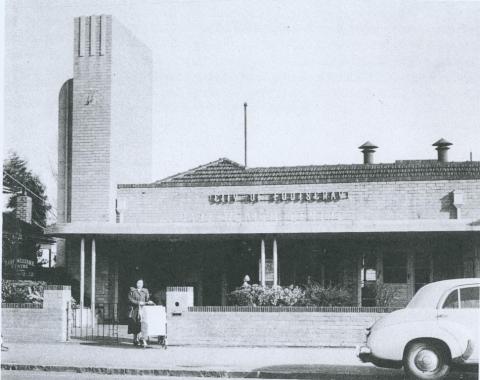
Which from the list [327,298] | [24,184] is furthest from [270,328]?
[24,184]

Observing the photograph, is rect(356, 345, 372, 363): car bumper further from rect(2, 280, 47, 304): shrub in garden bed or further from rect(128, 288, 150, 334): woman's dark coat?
rect(2, 280, 47, 304): shrub in garden bed

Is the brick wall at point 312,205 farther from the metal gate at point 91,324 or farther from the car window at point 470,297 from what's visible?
the car window at point 470,297

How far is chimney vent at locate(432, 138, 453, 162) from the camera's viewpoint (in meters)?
29.3

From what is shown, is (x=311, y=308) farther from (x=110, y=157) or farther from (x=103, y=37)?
(x=103, y=37)

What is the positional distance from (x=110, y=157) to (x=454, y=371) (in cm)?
1372

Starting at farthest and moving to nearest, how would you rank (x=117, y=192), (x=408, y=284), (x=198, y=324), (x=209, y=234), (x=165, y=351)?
(x=117, y=192) < (x=408, y=284) < (x=209, y=234) < (x=198, y=324) < (x=165, y=351)

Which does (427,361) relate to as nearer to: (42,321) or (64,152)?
(42,321)

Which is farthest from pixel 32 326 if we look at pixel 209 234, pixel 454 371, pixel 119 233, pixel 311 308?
pixel 454 371

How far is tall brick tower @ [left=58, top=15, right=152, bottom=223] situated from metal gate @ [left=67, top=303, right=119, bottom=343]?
9.91 ft

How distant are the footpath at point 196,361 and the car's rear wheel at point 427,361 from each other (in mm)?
642

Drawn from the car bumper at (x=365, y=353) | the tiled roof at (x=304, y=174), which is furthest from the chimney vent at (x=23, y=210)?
the car bumper at (x=365, y=353)

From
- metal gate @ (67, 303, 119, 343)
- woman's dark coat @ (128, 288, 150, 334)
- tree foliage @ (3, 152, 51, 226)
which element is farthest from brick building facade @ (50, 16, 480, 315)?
tree foliage @ (3, 152, 51, 226)

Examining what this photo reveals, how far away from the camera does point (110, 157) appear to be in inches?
902

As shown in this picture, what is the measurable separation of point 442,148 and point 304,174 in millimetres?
8959
